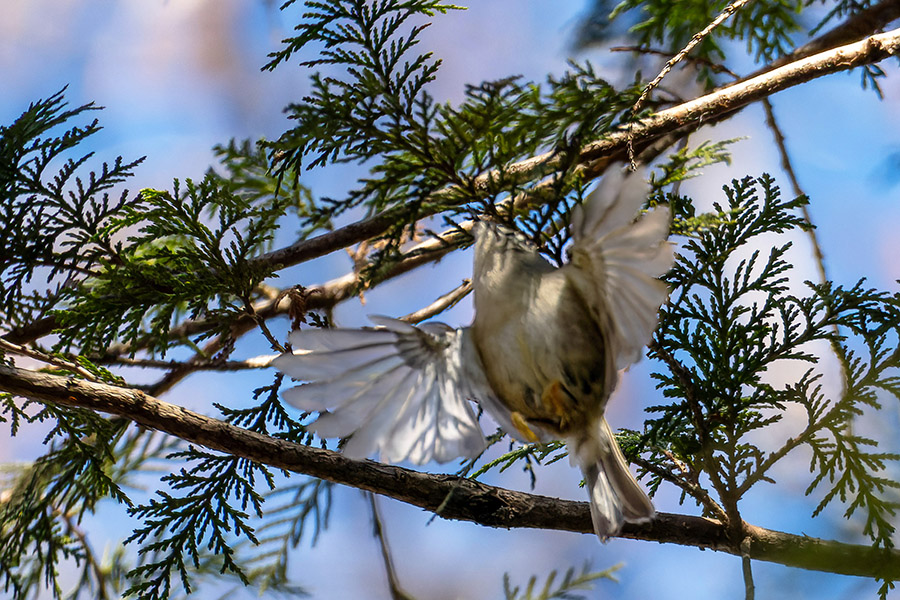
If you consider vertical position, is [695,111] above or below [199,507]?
above

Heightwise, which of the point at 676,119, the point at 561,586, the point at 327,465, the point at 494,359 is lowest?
the point at 561,586

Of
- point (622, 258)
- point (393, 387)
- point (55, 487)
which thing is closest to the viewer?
point (622, 258)

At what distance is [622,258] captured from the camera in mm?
747

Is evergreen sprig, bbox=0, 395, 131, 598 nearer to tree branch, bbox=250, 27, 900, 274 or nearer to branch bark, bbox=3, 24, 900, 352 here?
branch bark, bbox=3, 24, 900, 352

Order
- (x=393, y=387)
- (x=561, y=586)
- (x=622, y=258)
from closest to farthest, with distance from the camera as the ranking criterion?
(x=622, y=258) → (x=393, y=387) → (x=561, y=586)

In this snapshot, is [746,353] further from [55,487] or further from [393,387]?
[55,487]

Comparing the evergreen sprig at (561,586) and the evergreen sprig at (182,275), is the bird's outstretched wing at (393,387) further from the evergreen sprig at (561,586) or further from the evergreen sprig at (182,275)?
the evergreen sprig at (561,586)

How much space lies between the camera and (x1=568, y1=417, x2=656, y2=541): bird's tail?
92cm

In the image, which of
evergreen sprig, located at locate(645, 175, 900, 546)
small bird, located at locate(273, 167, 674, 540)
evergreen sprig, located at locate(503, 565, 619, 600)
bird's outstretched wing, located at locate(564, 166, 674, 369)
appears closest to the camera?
bird's outstretched wing, located at locate(564, 166, 674, 369)

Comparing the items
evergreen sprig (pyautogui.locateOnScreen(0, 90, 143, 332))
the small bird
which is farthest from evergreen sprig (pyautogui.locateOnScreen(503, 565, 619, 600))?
evergreen sprig (pyautogui.locateOnScreen(0, 90, 143, 332))

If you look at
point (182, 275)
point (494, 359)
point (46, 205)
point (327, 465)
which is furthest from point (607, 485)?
point (46, 205)

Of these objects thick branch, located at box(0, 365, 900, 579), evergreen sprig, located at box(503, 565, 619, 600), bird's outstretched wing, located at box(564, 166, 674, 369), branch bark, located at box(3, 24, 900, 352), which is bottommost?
evergreen sprig, located at box(503, 565, 619, 600)

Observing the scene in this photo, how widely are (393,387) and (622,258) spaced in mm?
298

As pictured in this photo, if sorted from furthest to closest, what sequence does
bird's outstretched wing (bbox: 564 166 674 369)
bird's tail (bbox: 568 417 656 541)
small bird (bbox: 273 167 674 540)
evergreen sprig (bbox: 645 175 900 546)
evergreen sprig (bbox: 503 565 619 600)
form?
evergreen sprig (bbox: 503 565 619 600)
evergreen sprig (bbox: 645 175 900 546)
bird's tail (bbox: 568 417 656 541)
small bird (bbox: 273 167 674 540)
bird's outstretched wing (bbox: 564 166 674 369)
